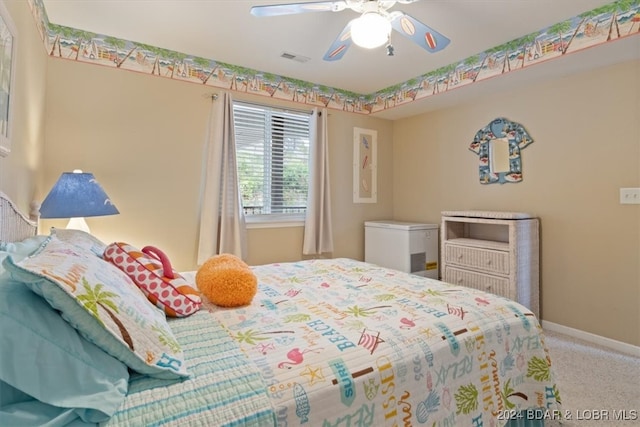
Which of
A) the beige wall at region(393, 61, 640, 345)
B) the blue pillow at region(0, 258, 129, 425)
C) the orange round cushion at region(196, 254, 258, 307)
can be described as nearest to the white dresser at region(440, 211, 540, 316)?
the beige wall at region(393, 61, 640, 345)

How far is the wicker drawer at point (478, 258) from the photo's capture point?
9.19 feet

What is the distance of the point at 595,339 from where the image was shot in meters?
2.60

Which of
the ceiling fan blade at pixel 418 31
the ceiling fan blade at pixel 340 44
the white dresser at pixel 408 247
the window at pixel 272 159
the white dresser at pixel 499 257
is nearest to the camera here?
the ceiling fan blade at pixel 418 31

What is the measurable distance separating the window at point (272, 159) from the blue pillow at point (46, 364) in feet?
8.58

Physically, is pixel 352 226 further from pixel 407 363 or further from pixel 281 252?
pixel 407 363

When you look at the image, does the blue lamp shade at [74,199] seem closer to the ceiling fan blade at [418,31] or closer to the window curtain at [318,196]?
the window curtain at [318,196]

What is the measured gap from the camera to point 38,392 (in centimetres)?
70

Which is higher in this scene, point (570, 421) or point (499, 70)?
point (499, 70)

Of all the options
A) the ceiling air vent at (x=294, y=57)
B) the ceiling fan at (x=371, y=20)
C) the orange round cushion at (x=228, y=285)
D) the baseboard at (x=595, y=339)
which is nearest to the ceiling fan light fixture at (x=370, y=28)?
the ceiling fan at (x=371, y=20)

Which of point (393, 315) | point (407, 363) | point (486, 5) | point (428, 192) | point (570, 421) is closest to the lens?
point (407, 363)

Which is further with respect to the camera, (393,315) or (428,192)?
(428,192)

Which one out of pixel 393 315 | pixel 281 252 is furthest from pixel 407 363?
pixel 281 252

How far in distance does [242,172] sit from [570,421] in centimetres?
303

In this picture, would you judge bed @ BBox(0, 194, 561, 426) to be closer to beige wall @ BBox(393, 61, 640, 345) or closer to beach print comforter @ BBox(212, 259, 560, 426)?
beach print comforter @ BBox(212, 259, 560, 426)
